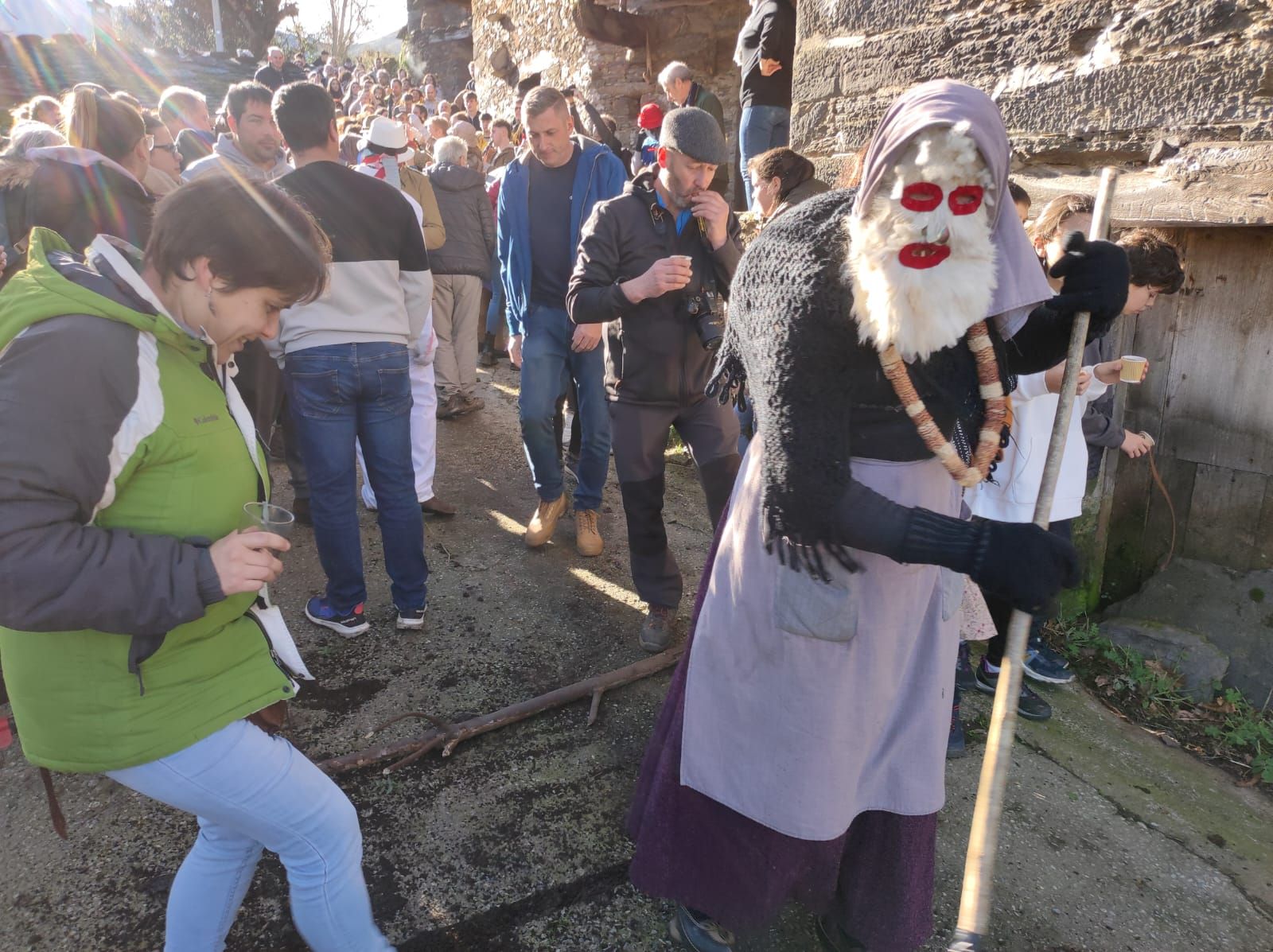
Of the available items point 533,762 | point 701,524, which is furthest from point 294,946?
point 701,524

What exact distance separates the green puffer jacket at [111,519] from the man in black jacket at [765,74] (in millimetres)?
4893

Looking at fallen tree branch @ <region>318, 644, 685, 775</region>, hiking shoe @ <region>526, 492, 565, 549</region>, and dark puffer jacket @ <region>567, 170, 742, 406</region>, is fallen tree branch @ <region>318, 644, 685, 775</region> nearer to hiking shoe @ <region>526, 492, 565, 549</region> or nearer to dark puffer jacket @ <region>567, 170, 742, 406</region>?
dark puffer jacket @ <region>567, 170, 742, 406</region>

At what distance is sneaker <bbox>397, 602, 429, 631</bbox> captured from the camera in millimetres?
3467

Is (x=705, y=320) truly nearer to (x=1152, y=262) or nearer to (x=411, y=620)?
(x=1152, y=262)

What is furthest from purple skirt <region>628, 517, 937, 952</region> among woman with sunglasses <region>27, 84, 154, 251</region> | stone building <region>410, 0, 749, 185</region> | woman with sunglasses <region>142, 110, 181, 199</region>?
stone building <region>410, 0, 749, 185</region>

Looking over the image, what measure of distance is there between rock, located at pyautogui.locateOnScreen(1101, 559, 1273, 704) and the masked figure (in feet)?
7.85

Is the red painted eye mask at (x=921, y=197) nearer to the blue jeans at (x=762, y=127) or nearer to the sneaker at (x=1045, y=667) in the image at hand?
the sneaker at (x=1045, y=667)

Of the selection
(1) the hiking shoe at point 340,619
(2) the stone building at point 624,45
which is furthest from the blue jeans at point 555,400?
(2) the stone building at point 624,45

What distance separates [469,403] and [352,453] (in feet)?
9.49

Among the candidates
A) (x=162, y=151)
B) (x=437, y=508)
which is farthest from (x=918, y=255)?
(x=162, y=151)

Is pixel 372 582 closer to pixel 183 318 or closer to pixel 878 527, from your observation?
pixel 183 318

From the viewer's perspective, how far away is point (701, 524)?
4.68m

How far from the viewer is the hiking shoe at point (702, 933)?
2018 mm

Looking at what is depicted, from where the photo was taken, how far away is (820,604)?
1.64 metres
